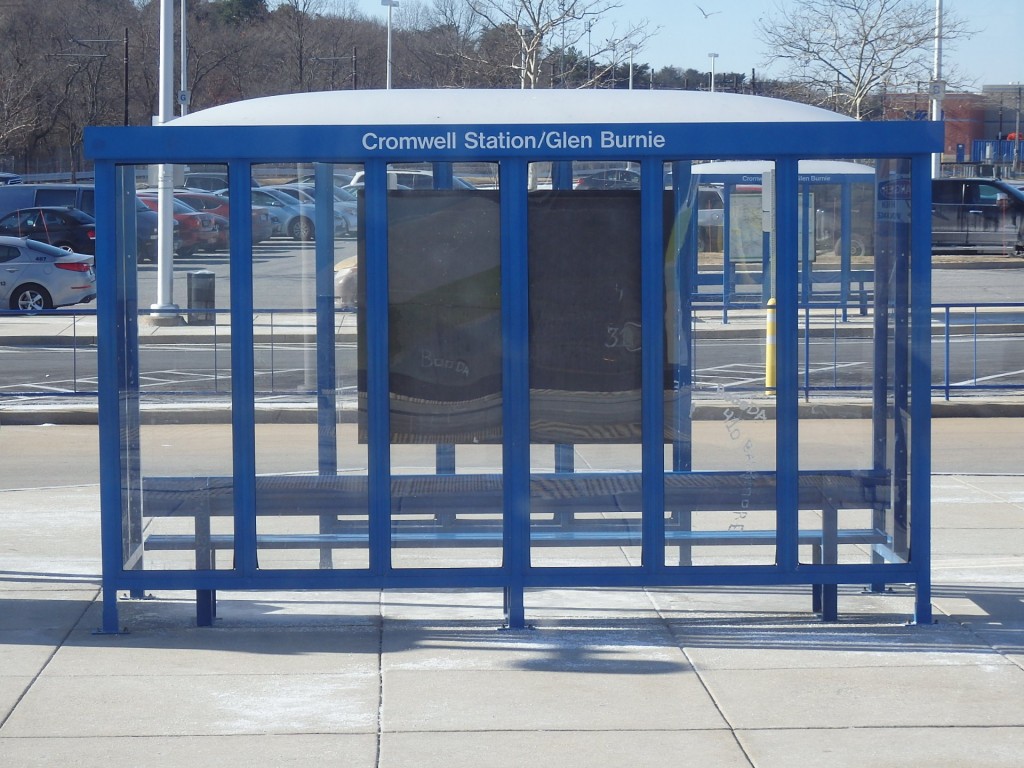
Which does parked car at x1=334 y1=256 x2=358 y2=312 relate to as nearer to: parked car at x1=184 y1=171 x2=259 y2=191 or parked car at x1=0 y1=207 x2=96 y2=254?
parked car at x1=184 y1=171 x2=259 y2=191

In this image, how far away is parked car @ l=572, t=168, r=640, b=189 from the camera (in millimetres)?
6023

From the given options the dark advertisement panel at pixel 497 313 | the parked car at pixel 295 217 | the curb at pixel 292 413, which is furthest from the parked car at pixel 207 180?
the curb at pixel 292 413

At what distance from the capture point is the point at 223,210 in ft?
20.2

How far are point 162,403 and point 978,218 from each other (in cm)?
3157

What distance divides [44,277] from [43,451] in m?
11.4

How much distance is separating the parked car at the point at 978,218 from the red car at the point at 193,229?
29.3 m

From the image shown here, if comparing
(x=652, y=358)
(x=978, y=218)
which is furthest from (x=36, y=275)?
(x=978, y=218)

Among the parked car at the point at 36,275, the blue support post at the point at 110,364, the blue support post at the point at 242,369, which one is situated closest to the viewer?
the blue support post at the point at 110,364

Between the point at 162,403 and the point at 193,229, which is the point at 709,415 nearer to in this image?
the point at 162,403

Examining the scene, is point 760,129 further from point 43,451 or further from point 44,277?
point 44,277

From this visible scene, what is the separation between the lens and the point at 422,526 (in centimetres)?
664

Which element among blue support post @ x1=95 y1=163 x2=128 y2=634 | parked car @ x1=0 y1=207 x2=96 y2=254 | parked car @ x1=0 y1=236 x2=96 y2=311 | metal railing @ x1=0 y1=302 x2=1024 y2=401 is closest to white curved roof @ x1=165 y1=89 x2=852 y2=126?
blue support post @ x1=95 y1=163 x2=128 y2=634

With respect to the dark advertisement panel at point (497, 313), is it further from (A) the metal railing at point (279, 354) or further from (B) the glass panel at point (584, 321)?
(A) the metal railing at point (279, 354)

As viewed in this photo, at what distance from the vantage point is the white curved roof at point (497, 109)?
19.9 feet
